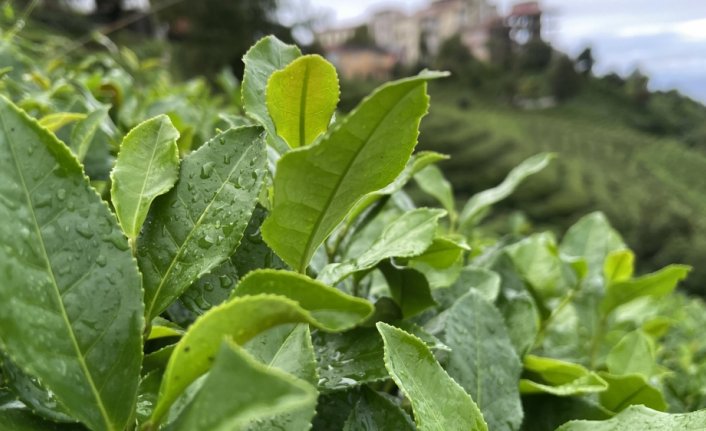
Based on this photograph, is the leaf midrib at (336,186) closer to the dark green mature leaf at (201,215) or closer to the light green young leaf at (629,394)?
the dark green mature leaf at (201,215)

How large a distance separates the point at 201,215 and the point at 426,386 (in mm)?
178

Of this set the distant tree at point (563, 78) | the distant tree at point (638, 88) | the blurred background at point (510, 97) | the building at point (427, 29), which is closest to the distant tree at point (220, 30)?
the blurred background at point (510, 97)

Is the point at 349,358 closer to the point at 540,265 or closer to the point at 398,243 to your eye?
the point at 398,243

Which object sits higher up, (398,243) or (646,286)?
(398,243)

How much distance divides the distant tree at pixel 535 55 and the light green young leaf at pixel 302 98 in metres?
24.7

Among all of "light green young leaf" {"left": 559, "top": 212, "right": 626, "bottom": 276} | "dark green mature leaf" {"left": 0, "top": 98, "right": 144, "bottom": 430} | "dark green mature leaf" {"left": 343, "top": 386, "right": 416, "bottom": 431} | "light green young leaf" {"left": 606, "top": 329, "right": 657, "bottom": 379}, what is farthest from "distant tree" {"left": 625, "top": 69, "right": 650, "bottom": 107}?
"dark green mature leaf" {"left": 0, "top": 98, "right": 144, "bottom": 430}

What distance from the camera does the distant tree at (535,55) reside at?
23.2m

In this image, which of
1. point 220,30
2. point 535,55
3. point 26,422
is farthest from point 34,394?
point 535,55

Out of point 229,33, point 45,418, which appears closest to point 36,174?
point 45,418

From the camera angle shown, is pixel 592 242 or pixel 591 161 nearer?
pixel 592 242

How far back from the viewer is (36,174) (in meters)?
0.32

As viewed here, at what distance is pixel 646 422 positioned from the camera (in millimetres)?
395

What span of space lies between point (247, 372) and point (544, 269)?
64 cm

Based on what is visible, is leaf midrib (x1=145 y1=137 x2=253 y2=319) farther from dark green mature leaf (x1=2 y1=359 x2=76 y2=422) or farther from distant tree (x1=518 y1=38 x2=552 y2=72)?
distant tree (x1=518 y1=38 x2=552 y2=72)
